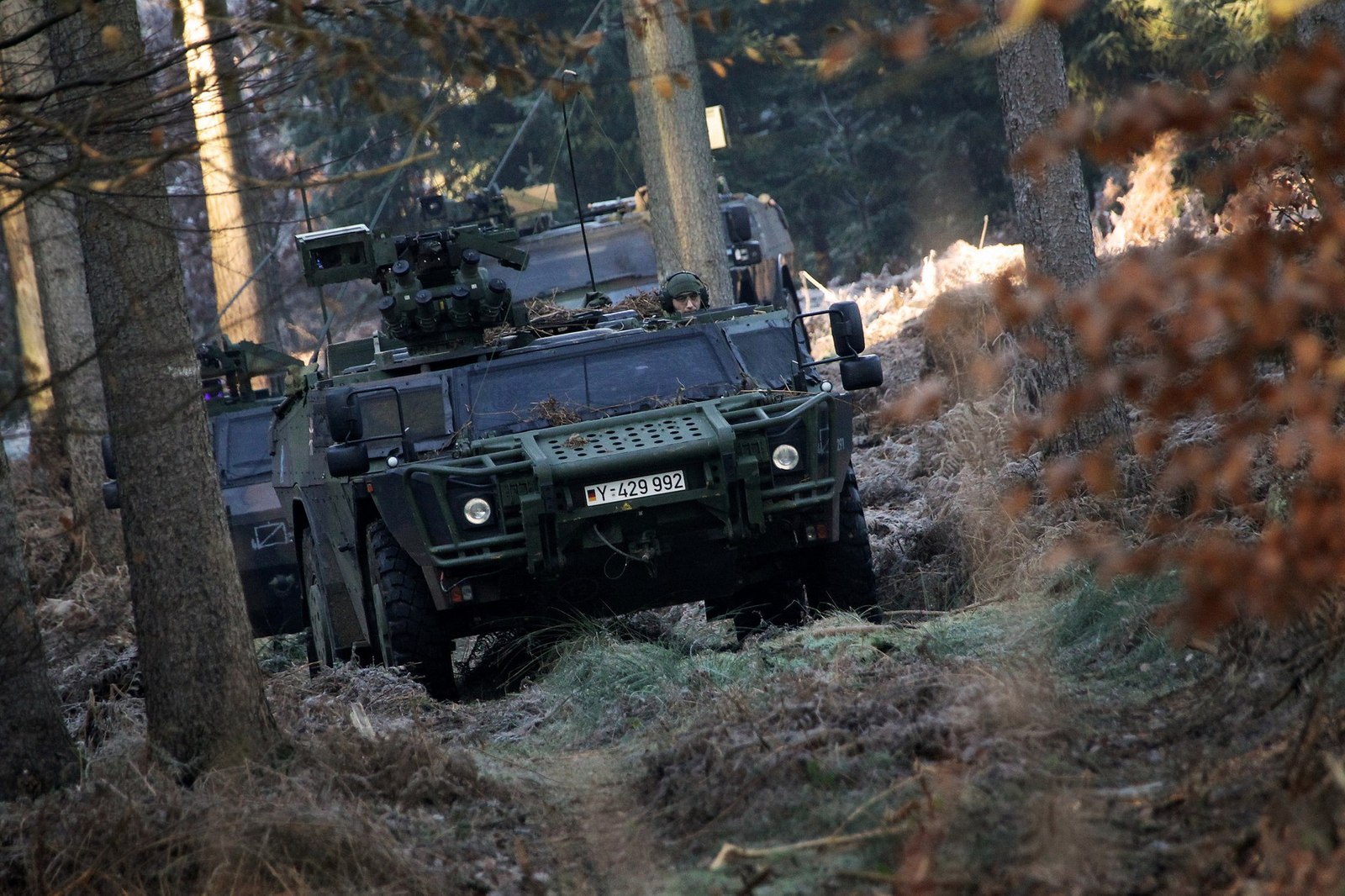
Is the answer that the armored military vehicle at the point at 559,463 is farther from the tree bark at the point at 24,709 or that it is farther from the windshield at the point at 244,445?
the windshield at the point at 244,445

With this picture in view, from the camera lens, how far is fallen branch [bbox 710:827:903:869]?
4.21m

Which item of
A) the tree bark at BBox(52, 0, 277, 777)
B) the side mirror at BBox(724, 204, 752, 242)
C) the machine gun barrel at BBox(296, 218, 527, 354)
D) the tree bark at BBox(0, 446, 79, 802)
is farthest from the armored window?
the side mirror at BBox(724, 204, 752, 242)

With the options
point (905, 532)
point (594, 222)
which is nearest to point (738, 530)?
point (905, 532)

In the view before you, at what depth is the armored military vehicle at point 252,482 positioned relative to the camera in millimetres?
11852

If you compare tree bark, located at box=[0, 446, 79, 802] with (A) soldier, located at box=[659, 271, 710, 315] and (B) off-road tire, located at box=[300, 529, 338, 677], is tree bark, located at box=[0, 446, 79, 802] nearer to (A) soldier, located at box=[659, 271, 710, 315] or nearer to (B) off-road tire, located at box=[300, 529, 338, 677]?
(B) off-road tire, located at box=[300, 529, 338, 677]

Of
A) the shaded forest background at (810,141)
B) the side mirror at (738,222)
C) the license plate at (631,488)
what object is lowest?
the license plate at (631,488)

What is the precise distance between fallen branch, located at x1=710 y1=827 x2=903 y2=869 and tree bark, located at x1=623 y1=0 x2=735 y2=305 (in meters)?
11.7

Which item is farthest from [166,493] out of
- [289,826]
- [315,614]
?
[315,614]

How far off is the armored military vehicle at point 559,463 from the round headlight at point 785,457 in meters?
0.01

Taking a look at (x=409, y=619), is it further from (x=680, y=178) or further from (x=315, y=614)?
(x=680, y=178)

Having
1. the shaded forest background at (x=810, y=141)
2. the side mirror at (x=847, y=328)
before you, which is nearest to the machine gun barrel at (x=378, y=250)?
the side mirror at (x=847, y=328)

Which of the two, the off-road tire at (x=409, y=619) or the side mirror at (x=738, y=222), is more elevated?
the side mirror at (x=738, y=222)

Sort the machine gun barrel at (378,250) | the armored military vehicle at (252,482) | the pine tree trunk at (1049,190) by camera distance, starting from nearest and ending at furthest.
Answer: the machine gun barrel at (378,250)
the pine tree trunk at (1049,190)
the armored military vehicle at (252,482)

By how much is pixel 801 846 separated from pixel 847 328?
4.84 m
